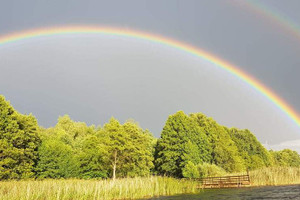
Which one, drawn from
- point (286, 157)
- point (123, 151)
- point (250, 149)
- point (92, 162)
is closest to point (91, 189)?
point (123, 151)

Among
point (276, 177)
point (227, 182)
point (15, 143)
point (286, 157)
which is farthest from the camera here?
point (286, 157)

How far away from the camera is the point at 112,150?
182 ft

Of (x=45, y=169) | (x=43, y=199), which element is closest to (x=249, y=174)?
(x=43, y=199)

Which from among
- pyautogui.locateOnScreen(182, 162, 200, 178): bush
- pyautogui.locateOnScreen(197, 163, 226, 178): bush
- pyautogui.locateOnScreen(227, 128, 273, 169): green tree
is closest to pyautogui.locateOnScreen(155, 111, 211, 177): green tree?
pyautogui.locateOnScreen(182, 162, 200, 178): bush

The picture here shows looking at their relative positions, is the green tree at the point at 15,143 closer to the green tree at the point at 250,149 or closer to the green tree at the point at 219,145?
the green tree at the point at 219,145

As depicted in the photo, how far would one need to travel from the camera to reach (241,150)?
310 feet

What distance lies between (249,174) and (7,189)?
3549cm

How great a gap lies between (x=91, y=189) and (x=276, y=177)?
30.0m

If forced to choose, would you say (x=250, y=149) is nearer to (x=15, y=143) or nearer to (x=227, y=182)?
(x=227, y=182)

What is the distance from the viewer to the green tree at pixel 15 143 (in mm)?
43906

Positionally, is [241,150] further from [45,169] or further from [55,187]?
[55,187]

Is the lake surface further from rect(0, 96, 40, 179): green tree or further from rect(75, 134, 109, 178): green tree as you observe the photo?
rect(75, 134, 109, 178): green tree

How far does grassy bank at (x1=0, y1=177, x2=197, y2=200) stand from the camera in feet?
69.9

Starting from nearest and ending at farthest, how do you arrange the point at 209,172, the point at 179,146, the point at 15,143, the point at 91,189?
1. the point at 91,189
2. the point at 15,143
3. the point at 209,172
4. the point at 179,146
